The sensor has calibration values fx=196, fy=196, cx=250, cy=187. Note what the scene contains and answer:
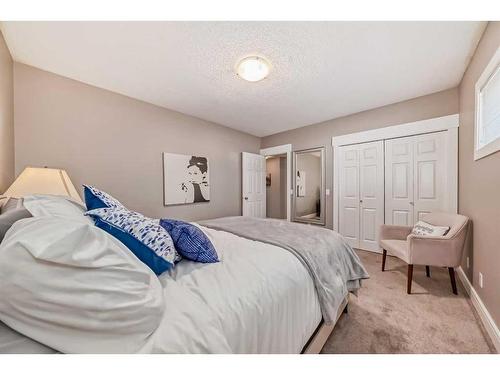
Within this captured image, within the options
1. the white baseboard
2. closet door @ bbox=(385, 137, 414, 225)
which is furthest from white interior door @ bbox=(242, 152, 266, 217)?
the white baseboard

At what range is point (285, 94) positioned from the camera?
2.70 meters

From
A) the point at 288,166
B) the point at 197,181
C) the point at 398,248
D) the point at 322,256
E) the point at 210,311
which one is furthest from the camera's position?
the point at 288,166

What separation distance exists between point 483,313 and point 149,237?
100 inches

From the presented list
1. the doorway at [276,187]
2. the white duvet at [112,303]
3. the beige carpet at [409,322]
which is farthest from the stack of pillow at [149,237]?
the doorway at [276,187]

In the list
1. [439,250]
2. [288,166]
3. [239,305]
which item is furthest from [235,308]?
[288,166]

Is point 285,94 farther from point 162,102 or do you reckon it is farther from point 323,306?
point 323,306

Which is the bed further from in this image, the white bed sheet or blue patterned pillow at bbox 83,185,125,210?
blue patterned pillow at bbox 83,185,125,210

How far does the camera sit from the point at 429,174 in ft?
9.18

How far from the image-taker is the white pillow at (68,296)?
0.53 meters

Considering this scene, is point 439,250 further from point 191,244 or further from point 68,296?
point 68,296

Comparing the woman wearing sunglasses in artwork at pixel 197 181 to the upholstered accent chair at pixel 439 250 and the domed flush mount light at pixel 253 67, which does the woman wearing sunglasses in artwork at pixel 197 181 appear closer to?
the domed flush mount light at pixel 253 67

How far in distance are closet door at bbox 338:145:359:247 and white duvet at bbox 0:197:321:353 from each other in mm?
3104
